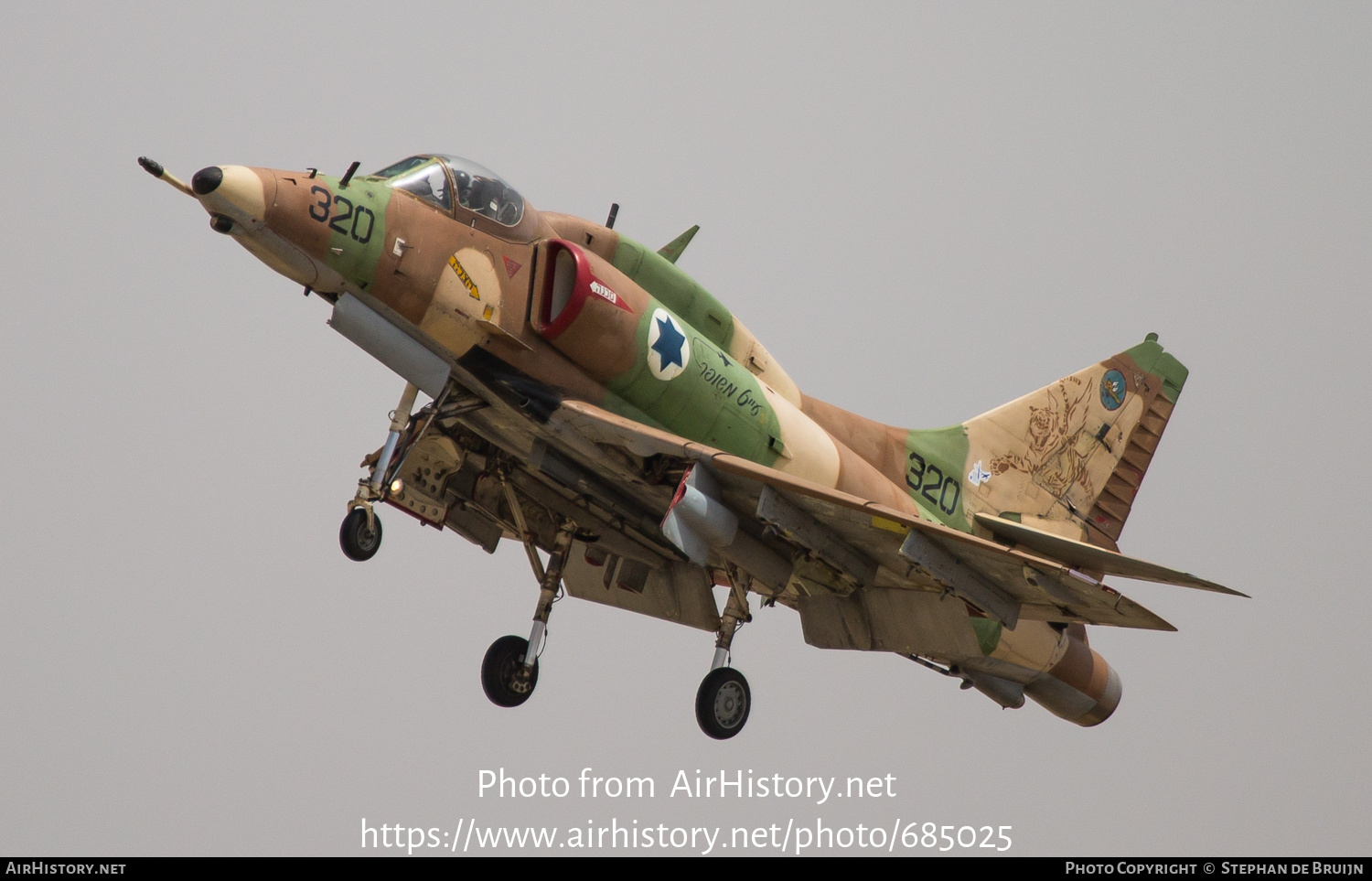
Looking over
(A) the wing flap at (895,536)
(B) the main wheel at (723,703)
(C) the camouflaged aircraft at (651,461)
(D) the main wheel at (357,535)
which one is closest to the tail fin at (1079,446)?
(C) the camouflaged aircraft at (651,461)

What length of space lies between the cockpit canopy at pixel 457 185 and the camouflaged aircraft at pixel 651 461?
2 centimetres

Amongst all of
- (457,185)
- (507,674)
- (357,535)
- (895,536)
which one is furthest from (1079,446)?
(357,535)

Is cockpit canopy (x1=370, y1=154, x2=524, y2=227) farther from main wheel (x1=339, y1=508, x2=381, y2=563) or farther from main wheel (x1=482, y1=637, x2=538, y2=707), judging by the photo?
main wheel (x1=482, y1=637, x2=538, y2=707)

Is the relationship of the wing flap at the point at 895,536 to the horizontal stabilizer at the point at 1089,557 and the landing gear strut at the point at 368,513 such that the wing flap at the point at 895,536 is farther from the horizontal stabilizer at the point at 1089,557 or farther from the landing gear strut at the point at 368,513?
the landing gear strut at the point at 368,513

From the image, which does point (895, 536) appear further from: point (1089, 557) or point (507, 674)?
point (507, 674)

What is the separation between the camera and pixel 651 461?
13.9 metres

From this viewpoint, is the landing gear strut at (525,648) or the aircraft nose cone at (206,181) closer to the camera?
the aircraft nose cone at (206,181)

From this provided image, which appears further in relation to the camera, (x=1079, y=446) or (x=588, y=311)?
(x=1079, y=446)

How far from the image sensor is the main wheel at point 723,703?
14789 millimetres

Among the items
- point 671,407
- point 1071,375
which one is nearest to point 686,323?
point 671,407

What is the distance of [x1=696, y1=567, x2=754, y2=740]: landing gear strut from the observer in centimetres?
1480

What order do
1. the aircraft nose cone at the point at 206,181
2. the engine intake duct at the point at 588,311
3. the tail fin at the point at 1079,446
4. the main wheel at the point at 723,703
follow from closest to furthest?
the aircraft nose cone at the point at 206,181, the engine intake duct at the point at 588,311, the main wheel at the point at 723,703, the tail fin at the point at 1079,446

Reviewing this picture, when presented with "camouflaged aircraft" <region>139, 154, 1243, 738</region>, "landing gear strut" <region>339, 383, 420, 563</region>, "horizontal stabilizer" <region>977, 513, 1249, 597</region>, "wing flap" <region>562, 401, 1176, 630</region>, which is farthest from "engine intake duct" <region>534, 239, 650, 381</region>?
"horizontal stabilizer" <region>977, 513, 1249, 597</region>

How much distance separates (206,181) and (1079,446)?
413 inches
